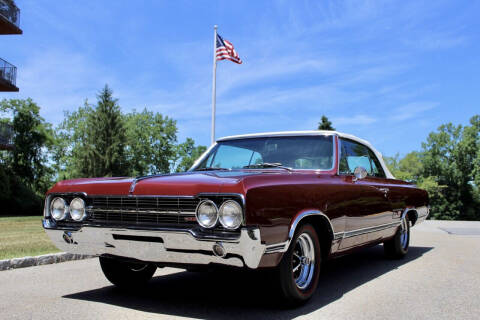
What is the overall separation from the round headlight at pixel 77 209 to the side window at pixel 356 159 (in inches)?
108

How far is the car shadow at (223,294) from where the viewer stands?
3.94 meters

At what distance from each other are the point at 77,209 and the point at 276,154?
2.19 meters

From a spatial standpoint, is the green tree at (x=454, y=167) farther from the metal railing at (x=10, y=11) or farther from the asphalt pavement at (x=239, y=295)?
the asphalt pavement at (x=239, y=295)

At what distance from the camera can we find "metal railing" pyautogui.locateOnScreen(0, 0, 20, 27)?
25486 millimetres

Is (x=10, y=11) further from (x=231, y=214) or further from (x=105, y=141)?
(x=231, y=214)

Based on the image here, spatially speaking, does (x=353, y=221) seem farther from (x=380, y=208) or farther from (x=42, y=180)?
(x=42, y=180)

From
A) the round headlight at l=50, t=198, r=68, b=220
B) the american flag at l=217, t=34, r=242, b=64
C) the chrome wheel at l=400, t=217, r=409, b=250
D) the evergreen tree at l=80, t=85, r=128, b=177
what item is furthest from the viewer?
the evergreen tree at l=80, t=85, r=128, b=177

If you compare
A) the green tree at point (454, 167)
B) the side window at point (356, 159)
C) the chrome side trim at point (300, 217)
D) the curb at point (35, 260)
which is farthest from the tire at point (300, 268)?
the green tree at point (454, 167)

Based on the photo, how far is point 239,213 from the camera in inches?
135

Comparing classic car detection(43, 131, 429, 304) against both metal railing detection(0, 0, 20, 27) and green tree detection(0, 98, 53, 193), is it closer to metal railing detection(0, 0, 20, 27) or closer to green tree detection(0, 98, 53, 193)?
metal railing detection(0, 0, 20, 27)

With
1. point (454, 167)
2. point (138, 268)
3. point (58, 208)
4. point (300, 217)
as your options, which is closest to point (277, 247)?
point (300, 217)

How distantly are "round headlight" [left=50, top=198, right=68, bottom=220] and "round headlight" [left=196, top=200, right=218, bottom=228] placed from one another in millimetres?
1545

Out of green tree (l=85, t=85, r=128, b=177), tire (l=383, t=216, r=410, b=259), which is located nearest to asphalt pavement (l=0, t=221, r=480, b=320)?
tire (l=383, t=216, r=410, b=259)

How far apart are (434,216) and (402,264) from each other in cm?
5709
